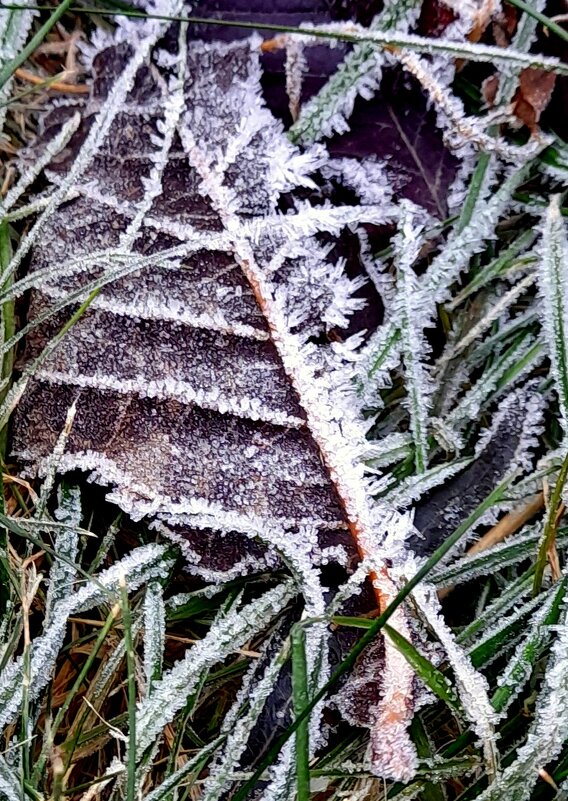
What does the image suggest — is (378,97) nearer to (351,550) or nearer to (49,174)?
(49,174)

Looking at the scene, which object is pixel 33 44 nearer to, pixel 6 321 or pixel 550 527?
pixel 6 321

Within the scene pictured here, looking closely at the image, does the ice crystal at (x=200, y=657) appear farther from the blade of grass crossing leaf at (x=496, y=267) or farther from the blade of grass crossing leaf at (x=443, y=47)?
the blade of grass crossing leaf at (x=443, y=47)

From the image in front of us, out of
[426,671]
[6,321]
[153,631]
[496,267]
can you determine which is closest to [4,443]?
[6,321]

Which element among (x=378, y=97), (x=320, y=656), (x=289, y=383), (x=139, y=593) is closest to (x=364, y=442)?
(x=289, y=383)

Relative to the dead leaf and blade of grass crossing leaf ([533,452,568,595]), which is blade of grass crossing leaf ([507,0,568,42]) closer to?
the dead leaf

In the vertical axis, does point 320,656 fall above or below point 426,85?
below

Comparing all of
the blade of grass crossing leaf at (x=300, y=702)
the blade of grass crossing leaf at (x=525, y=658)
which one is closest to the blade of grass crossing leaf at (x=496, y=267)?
the blade of grass crossing leaf at (x=525, y=658)
